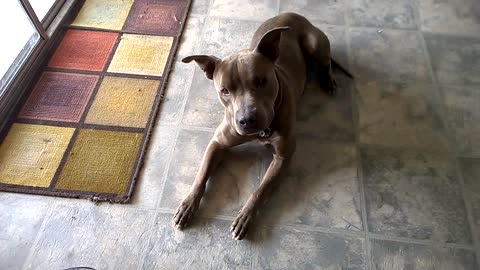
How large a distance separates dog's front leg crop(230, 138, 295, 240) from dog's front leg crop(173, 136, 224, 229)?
0.23m

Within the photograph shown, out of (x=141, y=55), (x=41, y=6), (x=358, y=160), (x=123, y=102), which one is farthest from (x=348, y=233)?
(x=41, y=6)

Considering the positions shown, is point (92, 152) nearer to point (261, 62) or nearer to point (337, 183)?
point (261, 62)

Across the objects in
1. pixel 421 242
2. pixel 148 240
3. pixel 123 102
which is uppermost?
pixel 123 102

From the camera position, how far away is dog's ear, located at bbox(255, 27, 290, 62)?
6.12 feet

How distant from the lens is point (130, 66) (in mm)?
2807

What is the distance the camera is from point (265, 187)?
2145 mm

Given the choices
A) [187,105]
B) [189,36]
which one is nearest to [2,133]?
[187,105]

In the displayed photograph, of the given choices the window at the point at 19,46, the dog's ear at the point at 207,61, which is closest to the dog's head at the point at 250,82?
the dog's ear at the point at 207,61

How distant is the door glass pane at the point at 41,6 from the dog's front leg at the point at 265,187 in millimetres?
1987

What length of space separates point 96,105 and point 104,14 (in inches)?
34.8

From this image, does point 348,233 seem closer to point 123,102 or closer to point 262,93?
point 262,93

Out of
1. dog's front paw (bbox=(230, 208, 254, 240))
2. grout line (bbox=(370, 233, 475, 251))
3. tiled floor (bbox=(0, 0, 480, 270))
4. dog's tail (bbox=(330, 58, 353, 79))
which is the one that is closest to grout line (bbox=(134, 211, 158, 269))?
tiled floor (bbox=(0, 0, 480, 270))

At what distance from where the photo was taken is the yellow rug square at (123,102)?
101 inches

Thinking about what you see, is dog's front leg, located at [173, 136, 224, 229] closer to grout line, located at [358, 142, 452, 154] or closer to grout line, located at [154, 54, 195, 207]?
grout line, located at [154, 54, 195, 207]
